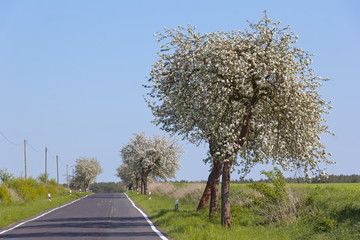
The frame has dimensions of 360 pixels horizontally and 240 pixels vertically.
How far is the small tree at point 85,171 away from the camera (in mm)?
120562

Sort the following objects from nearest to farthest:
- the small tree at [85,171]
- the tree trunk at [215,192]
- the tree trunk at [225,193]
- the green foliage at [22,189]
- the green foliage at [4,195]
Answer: the tree trunk at [225,193] → the tree trunk at [215,192] → the green foliage at [4,195] → the green foliage at [22,189] → the small tree at [85,171]

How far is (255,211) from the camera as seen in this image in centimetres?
2155

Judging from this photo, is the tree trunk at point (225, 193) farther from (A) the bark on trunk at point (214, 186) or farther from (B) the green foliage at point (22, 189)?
(B) the green foliage at point (22, 189)

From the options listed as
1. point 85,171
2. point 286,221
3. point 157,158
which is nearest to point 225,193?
point 286,221

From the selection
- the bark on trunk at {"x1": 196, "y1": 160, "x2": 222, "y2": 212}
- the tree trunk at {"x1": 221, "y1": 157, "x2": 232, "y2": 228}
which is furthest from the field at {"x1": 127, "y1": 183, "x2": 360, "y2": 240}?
the bark on trunk at {"x1": 196, "y1": 160, "x2": 222, "y2": 212}

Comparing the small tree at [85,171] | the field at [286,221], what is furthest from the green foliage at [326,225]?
the small tree at [85,171]

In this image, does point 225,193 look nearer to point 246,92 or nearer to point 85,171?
point 246,92

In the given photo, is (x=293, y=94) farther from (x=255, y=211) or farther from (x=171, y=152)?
(x=171, y=152)

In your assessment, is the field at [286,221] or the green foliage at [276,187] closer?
the field at [286,221]

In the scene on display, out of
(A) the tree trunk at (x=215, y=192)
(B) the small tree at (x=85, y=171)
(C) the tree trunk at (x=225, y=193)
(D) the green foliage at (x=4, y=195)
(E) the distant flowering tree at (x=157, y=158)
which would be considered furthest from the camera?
(B) the small tree at (x=85, y=171)

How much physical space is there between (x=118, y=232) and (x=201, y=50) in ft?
23.0

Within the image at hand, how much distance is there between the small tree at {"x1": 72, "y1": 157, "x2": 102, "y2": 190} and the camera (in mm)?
120562

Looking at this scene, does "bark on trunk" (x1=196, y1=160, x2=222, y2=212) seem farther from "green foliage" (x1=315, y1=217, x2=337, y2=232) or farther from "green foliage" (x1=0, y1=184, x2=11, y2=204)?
"green foliage" (x1=0, y1=184, x2=11, y2=204)

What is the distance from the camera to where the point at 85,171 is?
120 m
